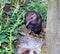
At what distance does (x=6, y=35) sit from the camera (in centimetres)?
262

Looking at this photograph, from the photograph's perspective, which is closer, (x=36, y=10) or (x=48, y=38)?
(x=48, y=38)

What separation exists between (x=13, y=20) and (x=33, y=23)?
0.26 meters

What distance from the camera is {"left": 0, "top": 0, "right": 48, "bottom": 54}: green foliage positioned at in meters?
2.49

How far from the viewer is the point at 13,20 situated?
2.88 metres

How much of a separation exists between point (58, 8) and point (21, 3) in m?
1.83

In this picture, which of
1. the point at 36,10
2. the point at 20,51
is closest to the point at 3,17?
the point at 36,10

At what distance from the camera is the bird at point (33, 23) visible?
276 cm

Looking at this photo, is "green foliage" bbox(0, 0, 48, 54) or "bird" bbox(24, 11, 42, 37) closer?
"green foliage" bbox(0, 0, 48, 54)

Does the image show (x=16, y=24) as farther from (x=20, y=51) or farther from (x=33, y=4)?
(x=33, y=4)

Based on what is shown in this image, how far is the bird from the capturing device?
9.07 feet

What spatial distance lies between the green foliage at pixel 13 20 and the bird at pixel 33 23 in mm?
80

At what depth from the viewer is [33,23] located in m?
2.76

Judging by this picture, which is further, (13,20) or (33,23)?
(13,20)

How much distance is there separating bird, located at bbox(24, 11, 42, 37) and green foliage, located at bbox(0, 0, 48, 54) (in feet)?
0.26
